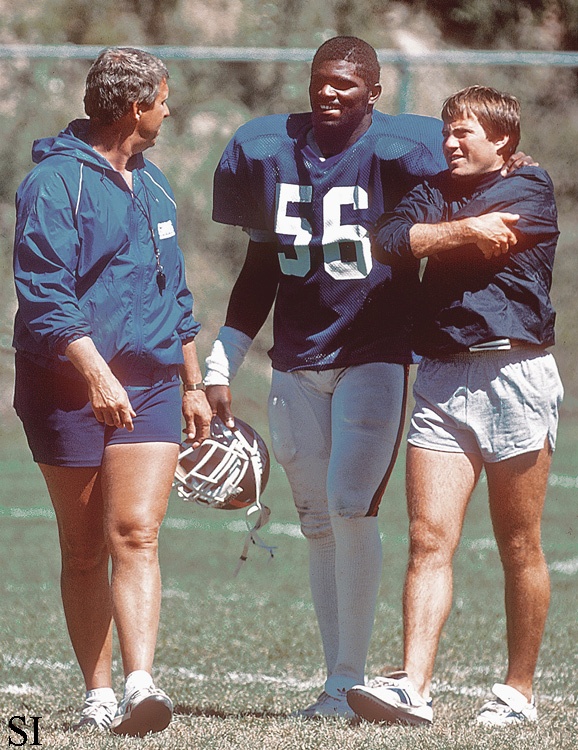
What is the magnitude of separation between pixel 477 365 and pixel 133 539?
98 centimetres

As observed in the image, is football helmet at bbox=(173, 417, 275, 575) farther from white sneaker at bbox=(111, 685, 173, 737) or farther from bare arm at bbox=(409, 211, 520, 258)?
bare arm at bbox=(409, 211, 520, 258)

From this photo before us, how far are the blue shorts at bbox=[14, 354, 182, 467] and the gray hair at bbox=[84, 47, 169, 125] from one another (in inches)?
26.8

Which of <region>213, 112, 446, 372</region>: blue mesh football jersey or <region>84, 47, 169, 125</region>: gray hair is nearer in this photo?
<region>84, 47, 169, 125</region>: gray hair

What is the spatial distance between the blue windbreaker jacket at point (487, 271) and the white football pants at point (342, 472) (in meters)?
0.23

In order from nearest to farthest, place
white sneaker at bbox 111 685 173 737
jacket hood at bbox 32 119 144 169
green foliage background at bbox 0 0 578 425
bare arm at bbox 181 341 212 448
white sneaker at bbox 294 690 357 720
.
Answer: white sneaker at bbox 111 685 173 737 < jacket hood at bbox 32 119 144 169 < white sneaker at bbox 294 690 357 720 < bare arm at bbox 181 341 212 448 < green foliage background at bbox 0 0 578 425

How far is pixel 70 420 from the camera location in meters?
3.80

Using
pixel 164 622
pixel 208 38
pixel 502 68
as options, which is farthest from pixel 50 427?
pixel 208 38

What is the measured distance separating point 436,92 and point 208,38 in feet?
10.5

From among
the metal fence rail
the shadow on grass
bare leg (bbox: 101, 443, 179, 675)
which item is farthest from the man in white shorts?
the metal fence rail

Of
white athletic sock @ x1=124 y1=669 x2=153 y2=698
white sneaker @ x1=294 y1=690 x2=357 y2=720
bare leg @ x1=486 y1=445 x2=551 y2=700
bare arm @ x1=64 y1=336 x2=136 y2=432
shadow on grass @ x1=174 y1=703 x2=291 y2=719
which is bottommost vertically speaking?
shadow on grass @ x1=174 y1=703 x2=291 y2=719

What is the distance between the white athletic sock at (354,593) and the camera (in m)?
4.01

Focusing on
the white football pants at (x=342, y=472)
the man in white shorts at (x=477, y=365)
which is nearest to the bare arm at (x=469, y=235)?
the man in white shorts at (x=477, y=365)

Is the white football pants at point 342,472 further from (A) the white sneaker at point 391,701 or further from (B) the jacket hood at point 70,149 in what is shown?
(B) the jacket hood at point 70,149

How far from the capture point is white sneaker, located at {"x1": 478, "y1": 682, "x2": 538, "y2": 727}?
12.7 feet
